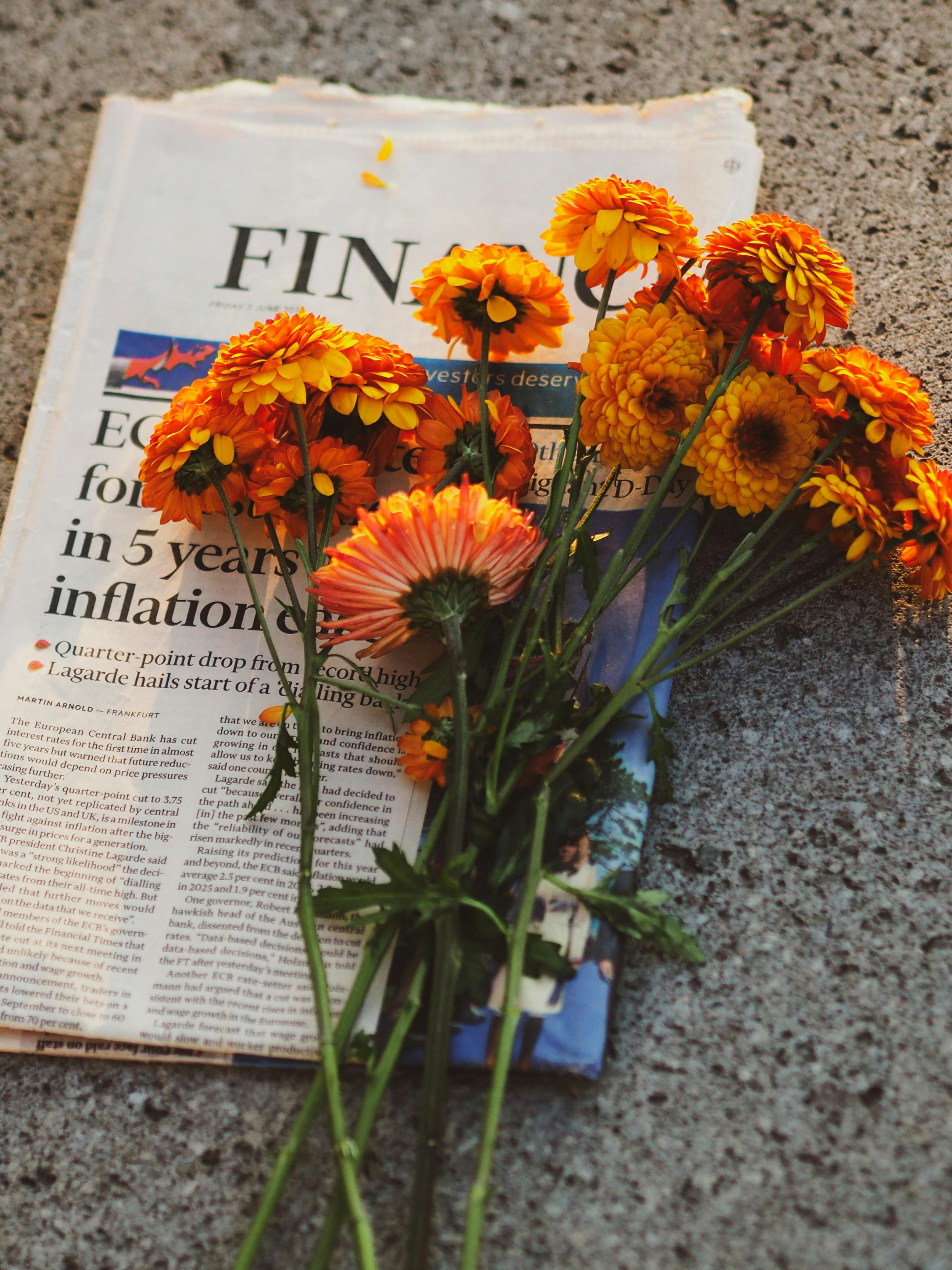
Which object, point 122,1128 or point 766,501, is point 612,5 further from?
point 122,1128

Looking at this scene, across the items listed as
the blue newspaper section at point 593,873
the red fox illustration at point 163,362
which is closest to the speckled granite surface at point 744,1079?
the blue newspaper section at point 593,873

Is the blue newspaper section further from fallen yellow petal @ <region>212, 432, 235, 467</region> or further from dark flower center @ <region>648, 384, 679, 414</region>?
fallen yellow petal @ <region>212, 432, 235, 467</region>

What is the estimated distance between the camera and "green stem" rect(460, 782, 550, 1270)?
386mm

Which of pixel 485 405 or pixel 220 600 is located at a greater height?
pixel 485 405

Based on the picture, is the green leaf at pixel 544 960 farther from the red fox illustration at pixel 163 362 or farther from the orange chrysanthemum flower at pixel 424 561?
the red fox illustration at pixel 163 362

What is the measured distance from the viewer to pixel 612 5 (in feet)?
2.53

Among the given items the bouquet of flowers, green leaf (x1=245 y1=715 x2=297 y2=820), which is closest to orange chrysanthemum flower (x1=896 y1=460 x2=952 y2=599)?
the bouquet of flowers

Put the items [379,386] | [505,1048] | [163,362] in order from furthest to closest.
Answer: [163,362], [379,386], [505,1048]

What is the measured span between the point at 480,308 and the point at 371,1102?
1.28 ft

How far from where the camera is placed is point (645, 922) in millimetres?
446

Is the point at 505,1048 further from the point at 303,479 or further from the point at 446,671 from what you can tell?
the point at 303,479

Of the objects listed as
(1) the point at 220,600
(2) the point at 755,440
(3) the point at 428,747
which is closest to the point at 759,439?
(2) the point at 755,440

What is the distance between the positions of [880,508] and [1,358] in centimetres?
61

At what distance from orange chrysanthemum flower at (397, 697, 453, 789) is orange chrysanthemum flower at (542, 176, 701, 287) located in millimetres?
231
